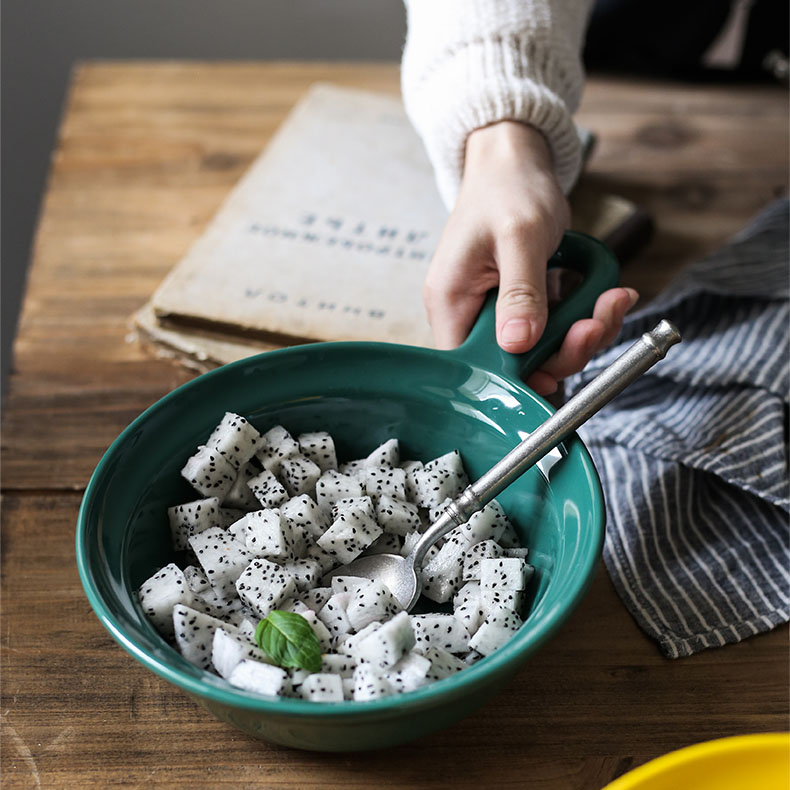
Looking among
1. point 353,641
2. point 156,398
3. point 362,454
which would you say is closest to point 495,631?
point 353,641

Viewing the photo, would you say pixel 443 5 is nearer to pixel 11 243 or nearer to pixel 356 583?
pixel 356 583

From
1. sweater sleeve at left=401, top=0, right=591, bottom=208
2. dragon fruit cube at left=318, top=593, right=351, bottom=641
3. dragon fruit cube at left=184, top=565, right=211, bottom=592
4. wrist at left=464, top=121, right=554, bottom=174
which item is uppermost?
sweater sleeve at left=401, top=0, right=591, bottom=208

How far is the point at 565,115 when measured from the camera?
138 centimetres

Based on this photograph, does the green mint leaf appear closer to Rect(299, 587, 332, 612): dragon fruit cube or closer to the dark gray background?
Rect(299, 587, 332, 612): dragon fruit cube

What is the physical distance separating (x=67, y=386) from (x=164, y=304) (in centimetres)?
19

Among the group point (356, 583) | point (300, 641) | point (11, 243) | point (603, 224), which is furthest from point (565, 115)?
point (11, 243)

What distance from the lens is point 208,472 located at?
1.01 metres

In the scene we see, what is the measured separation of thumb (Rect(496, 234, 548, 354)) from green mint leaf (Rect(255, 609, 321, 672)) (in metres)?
0.41

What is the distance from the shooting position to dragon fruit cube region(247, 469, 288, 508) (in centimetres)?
104

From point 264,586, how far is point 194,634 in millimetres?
89

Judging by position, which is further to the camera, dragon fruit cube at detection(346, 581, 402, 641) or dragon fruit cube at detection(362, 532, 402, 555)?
dragon fruit cube at detection(362, 532, 402, 555)

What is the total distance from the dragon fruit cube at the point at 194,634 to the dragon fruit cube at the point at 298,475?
0.22 m

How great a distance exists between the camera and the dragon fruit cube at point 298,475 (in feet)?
3.48

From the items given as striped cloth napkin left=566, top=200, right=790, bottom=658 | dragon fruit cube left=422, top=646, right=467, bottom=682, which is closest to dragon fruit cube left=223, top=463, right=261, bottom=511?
dragon fruit cube left=422, top=646, right=467, bottom=682
